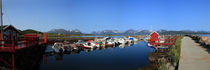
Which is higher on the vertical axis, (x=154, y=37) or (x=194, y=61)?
(x=154, y=37)

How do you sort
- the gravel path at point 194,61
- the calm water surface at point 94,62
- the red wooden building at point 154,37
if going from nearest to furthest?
the gravel path at point 194,61 < the calm water surface at point 94,62 < the red wooden building at point 154,37

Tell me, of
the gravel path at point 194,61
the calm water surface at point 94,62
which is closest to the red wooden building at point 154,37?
the calm water surface at point 94,62

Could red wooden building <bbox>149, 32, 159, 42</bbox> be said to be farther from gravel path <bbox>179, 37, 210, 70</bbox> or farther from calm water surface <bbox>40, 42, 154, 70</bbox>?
gravel path <bbox>179, 37, 210, 70</bbox>

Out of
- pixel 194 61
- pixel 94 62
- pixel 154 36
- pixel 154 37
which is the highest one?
pixel 154 36

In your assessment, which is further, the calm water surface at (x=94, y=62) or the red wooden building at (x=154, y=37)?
the red wooden building at (x=154, y=37)

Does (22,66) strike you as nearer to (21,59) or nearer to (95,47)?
(21,59)

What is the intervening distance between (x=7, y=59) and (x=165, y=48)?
91.4ft

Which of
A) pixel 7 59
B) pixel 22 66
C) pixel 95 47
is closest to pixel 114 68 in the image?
pixel 22 66

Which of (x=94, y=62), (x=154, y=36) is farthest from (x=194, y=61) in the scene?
(x=154, y=36)

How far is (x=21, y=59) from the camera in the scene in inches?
598

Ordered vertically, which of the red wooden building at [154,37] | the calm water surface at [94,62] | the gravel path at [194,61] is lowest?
the calm water surface at [94,62]

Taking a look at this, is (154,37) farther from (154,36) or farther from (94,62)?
(94,62)

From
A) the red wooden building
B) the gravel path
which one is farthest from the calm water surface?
the gravel path

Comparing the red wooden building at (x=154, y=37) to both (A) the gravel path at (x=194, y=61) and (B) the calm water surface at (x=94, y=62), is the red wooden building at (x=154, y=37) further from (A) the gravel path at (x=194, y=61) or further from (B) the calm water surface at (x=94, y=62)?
(A) the gravel path at (x=194, y=61)
